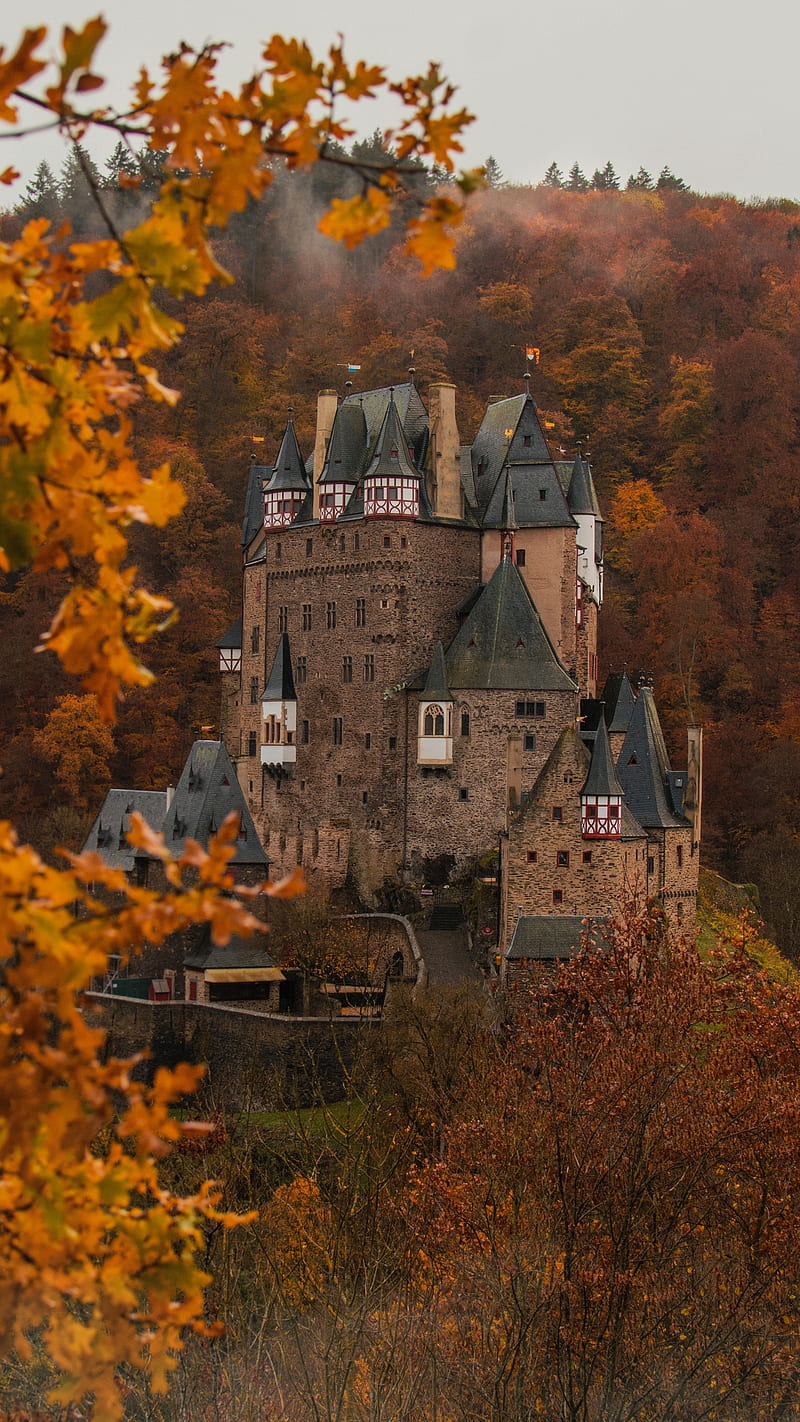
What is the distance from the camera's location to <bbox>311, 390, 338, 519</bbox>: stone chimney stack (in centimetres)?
4853

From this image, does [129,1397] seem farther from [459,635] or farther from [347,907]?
[459,635]

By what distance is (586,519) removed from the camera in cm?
5072

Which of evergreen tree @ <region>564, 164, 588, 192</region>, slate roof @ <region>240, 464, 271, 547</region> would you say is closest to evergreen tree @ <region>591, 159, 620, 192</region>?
evergreen tree @ <region>564, 164, 588, 192</region>

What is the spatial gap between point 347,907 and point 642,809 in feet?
26.3

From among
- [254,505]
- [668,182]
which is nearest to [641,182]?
[668,182]

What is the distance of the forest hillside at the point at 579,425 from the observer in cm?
5756

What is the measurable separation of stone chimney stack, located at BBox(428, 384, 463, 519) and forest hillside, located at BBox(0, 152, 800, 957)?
501 inches

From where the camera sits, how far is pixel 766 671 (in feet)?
200

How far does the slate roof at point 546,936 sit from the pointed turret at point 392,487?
1261 centimetres

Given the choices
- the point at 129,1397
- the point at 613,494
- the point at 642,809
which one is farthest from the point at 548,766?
the point at 613,494

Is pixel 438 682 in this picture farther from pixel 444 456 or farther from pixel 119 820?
pixel 119 820

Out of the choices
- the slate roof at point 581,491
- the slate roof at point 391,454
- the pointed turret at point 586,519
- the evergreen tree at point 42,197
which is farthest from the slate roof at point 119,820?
the evergreen tree at point 42,197

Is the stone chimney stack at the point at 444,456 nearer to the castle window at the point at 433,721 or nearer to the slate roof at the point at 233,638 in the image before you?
the castle window at the point at 433,721

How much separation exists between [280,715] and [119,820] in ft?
19.5
